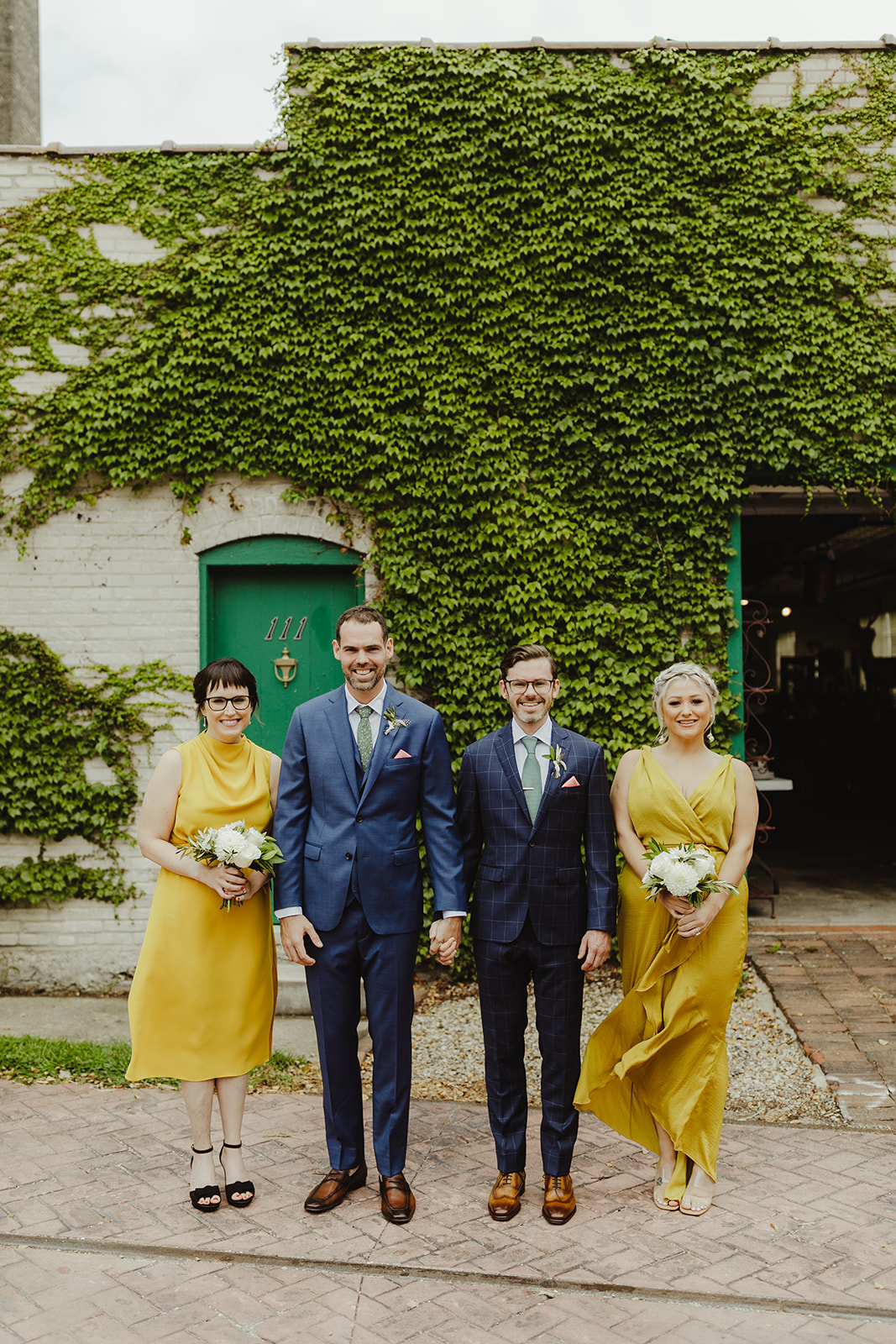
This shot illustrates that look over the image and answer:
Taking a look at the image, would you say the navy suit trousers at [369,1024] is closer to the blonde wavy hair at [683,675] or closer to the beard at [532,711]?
the beard at [532,711]

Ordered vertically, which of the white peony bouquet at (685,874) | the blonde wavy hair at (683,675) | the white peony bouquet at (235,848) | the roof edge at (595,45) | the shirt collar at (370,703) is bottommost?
the white peony bouquet at (685,874)

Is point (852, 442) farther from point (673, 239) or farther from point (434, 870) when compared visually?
point (434, 870)

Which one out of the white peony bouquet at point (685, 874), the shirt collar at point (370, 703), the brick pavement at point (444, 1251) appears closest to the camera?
the brick pavement at point (444, 1251)

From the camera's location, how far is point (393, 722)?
3770 mm

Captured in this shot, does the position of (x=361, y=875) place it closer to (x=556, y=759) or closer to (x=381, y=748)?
(x=381, y=748)

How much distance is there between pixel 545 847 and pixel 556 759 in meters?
0.35

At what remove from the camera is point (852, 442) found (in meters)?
6.75

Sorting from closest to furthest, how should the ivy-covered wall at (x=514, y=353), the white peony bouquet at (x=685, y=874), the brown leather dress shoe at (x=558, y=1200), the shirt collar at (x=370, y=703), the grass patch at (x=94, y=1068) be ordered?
1. the white peony bouquet at (x=685, y=874)
2. the brown leather dress shoe at (x=558, y=1200)
3. the shirt collar at (x=370, y=703)
4. the grass patch at (x=94, y=1068)
5. the ivy-covered wall at (x=514, y=353)

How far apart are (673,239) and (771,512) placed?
2.21 m

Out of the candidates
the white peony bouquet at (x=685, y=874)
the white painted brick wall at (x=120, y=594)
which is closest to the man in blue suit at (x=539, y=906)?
the white peony bouquet at (x=685, y=874)

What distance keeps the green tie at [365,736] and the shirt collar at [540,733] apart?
0.58 m

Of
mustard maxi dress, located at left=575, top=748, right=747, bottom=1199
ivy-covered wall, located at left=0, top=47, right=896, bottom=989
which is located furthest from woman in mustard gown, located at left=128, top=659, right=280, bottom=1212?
ivy-covered wall, located at left=0, top=47, right=896, bottom=989

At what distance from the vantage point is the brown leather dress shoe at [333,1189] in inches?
145

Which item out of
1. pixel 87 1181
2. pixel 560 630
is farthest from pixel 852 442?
pixel 87 1181
